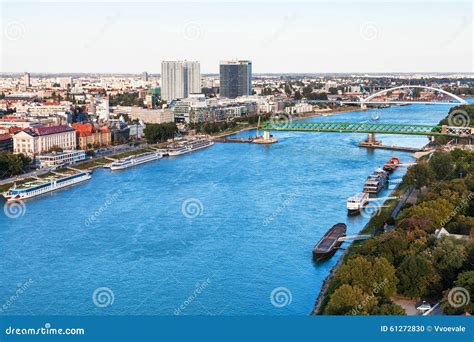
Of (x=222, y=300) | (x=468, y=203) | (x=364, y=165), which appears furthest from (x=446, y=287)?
(x=364, y=165)

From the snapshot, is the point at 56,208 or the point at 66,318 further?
the point at 56,208

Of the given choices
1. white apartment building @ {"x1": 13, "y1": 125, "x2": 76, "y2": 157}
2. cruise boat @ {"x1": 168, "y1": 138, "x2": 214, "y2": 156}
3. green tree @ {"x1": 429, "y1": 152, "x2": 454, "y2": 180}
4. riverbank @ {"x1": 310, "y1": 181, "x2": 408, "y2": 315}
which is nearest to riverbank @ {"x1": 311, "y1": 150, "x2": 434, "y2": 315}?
riverbank @ {"x1": 310, "y1": 181, "x2": 408, "y2": 315}

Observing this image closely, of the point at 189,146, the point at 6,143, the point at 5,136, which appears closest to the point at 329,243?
the point at 6,143

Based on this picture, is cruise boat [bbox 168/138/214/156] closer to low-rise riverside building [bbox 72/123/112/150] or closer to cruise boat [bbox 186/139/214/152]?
cruise boat [bbox 186/139/214/152]

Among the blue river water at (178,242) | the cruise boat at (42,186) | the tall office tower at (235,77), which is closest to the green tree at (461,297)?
the blue river water at (178,242)

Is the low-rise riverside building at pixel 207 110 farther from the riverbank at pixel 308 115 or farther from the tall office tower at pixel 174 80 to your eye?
the tall office tower at pixel 174 80

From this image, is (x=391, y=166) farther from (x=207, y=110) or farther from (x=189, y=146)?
(x=207, y=110)

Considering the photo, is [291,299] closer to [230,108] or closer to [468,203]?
[468,203]
